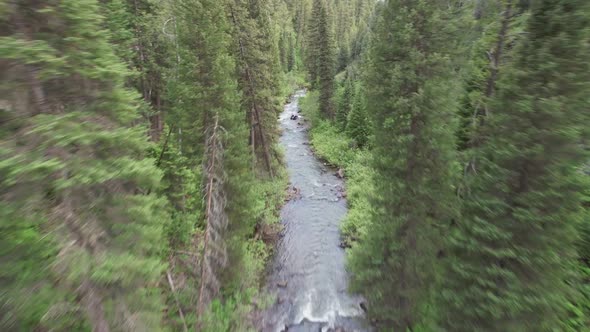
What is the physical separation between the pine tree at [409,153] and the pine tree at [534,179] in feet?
6.61

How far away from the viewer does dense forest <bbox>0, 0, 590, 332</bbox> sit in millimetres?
4859

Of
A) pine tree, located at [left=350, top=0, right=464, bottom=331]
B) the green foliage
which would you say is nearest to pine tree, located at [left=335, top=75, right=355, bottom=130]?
the green foliage

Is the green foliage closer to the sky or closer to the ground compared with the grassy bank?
closer to the sky

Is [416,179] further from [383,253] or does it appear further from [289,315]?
[289,315]

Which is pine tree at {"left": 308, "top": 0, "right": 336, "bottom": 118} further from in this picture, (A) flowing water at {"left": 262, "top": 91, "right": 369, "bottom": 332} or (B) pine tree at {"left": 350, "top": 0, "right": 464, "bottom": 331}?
(B) pine tree at {"left": 350, "top": 0, "right": 464, "bottom": 331}

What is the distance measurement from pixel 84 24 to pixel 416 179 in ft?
33.9

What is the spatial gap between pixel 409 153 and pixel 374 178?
1985mm

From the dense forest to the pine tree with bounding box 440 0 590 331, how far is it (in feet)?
0.13

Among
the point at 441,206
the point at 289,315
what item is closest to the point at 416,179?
the point at 441,206

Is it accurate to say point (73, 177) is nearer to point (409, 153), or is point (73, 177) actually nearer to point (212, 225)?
point (212, 225)

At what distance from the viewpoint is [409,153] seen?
10508 millimetres

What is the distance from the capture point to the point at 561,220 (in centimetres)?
716

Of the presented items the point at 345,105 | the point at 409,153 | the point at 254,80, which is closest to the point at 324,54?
the point at 345,105

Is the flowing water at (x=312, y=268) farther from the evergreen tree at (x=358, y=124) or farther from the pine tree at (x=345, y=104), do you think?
the pine tree at (x=345, y=104)
